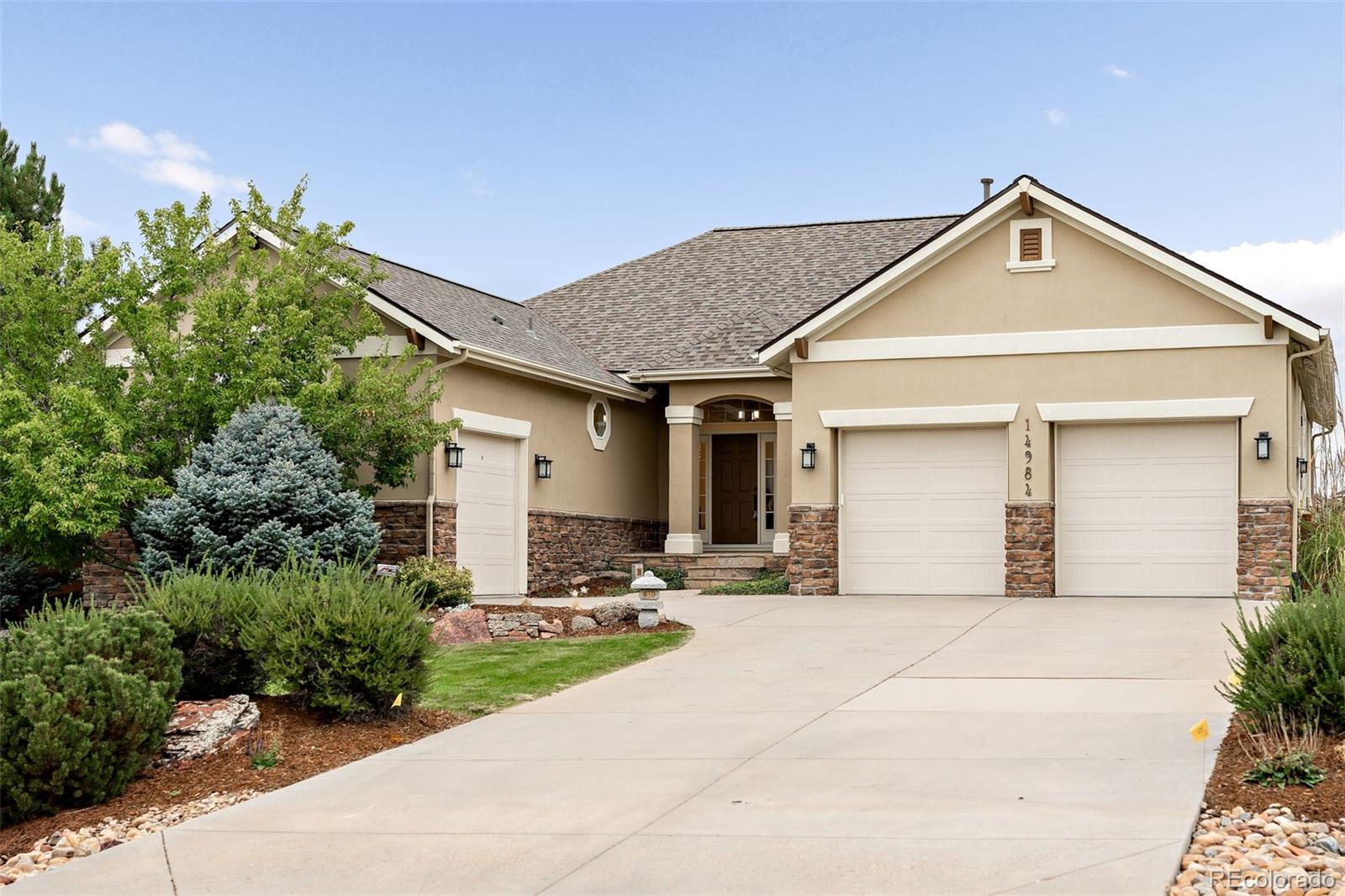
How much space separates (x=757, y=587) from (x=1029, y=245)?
19.7ft

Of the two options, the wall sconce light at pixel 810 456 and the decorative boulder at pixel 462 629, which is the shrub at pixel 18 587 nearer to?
the decorative boulder at pixel 462 629

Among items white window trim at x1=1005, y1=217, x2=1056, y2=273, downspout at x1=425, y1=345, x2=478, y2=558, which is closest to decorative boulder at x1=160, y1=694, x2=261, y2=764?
downspout at x1=425, y1=345, x2=478, y2=558

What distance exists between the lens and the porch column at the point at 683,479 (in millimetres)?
22812

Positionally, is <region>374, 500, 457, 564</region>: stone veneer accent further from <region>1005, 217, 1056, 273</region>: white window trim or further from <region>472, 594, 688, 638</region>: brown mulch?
<region>1005, 217, 1056, 273</region>: white window trim

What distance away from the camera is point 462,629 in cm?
1493

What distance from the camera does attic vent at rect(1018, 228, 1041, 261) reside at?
1828 centimetres

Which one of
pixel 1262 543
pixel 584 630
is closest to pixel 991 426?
pixel 1262 543

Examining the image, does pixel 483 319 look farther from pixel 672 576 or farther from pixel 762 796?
A: pixel 762 796

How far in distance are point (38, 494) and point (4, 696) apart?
8809 millimetres

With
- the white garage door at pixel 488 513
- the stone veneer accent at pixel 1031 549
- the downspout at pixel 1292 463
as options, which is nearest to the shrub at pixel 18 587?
the white garage door at pixel 488 513

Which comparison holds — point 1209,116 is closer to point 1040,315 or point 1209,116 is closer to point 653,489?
point 1040,315

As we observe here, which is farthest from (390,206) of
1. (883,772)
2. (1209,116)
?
(883,772)

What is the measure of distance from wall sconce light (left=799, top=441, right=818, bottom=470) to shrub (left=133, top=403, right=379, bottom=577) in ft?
19.4

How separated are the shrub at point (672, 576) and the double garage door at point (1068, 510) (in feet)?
11.0
